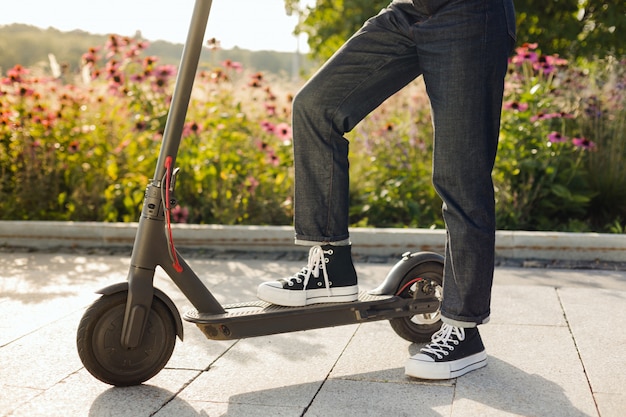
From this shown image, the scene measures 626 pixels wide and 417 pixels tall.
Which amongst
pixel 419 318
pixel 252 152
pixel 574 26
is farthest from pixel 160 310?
pixel 574 26

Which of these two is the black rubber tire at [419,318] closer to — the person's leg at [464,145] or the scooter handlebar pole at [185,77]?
the person's leg at [464,145]

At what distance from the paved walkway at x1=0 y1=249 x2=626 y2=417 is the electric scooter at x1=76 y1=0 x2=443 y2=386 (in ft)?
0.38

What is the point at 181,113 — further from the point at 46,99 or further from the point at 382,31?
the point at 46,99

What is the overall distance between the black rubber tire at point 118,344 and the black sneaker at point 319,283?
352 millimetres

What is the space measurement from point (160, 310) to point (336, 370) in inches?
23.4

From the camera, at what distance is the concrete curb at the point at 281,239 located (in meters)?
4.53

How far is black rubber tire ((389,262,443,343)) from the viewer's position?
2854 mm

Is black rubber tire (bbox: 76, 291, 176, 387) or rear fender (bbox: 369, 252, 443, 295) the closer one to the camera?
black rubber tire (bbox: 76, 291, 176, 387)

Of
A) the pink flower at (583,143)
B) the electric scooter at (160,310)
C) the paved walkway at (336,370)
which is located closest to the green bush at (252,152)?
the pink flower at (583,143)

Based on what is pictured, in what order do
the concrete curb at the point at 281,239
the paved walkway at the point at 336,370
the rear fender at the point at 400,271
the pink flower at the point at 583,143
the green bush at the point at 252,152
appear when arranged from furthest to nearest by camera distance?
the green bush at the point at 252,152 → the pink flower at the point at 583,143 → the concrete curb at the point at 281,239 → the rear fender at the point at 400,271 → the paved walkway at the point at 336,370

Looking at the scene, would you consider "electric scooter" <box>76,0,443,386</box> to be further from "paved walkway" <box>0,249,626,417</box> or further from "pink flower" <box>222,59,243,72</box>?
"pink flower" <box>222,59,243,72</box>

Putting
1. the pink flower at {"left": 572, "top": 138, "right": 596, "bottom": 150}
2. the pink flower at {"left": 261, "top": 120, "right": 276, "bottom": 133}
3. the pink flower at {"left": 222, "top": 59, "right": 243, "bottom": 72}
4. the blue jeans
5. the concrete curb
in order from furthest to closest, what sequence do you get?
the pink flower at {"left": 222, "top": 59, "right": 243, "bottom": 72} < the pink flower at {"left": 261, "top": 120, "right": 276, "bottom": 133} < the pink flower at {"left": 572, "top": 138, "right": 596, "bottom": 150} < the concrete curb < the blue jeans

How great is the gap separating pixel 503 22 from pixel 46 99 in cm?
445

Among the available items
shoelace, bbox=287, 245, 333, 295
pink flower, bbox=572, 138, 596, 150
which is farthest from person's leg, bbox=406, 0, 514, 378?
pink flower, bbox=572, 138, 596, 150
